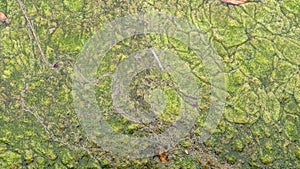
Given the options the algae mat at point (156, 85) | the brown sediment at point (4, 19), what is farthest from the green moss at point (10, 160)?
the brown sediment at point (4, 19)

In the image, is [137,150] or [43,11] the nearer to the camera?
[137,150]

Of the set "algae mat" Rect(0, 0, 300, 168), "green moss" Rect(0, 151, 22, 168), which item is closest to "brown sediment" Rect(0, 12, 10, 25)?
"algae mat" Rect(0, 0, 300, 168)

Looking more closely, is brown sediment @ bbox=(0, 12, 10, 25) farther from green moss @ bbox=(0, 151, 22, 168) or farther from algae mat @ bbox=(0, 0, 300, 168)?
green moss @ bbox=(0, 151, 22, 168)

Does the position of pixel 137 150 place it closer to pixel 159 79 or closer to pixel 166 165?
pixel 166 165

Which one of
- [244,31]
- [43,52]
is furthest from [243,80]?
[43,52]

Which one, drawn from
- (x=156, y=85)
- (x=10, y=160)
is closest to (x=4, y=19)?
(x=10, y=160)

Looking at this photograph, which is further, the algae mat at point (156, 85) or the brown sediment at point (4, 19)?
the brown sediment at point (4, 19)

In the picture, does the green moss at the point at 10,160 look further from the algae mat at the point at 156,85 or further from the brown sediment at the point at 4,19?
the brown sediment at the point at 4,19

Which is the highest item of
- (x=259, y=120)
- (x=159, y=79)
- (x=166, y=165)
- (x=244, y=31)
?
(x=244, y=31)
